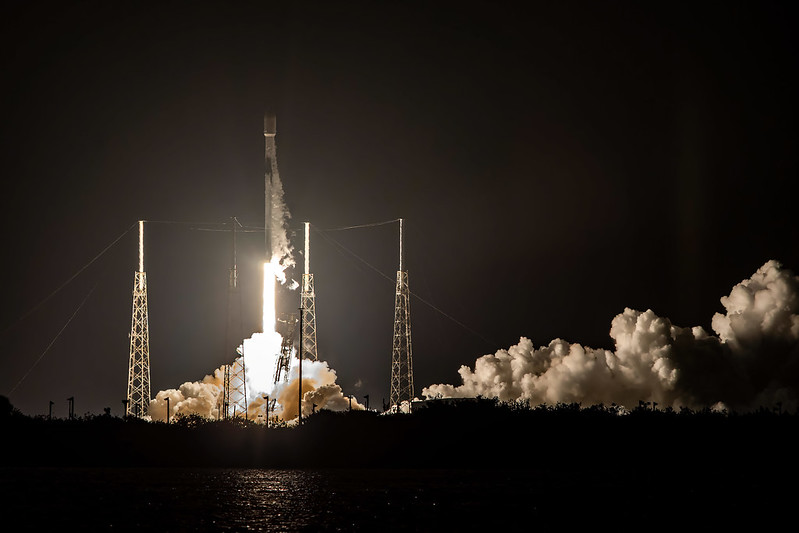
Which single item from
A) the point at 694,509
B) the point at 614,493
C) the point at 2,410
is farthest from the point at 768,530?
Answer: the point at 2,410

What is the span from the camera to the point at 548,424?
111 metres

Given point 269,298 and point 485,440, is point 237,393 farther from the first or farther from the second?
point 485,440

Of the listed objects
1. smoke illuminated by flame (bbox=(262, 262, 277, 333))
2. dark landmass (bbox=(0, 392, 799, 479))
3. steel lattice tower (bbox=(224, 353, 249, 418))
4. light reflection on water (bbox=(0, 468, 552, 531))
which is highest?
smoke illuminated by flame (bbox=(262, 262, 277, 333))

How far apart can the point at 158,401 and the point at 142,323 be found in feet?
97.7

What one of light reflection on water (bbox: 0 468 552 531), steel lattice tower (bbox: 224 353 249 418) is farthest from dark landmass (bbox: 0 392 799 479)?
steel lattice tower (bbox: 224 353 249 418)

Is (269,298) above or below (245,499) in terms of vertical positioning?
above

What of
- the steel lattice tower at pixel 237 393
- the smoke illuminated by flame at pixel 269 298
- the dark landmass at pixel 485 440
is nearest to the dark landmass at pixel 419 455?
the dark landmass at pixel 485 440

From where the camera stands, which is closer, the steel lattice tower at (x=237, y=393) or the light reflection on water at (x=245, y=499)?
the light reflection on water at (x=245, y=499)

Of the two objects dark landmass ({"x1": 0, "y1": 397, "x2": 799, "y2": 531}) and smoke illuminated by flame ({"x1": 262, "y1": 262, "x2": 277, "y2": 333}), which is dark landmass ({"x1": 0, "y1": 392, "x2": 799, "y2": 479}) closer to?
dark landmass ({"x1": 0, "y1": 397, "x2": 799, "y2": 531})

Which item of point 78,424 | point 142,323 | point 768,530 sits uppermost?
point 142,323

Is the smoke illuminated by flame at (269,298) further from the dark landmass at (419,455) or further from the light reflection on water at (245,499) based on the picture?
the light reflection on water at (245,499)

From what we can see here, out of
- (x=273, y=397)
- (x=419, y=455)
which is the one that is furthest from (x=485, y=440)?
(x=273, y=397)

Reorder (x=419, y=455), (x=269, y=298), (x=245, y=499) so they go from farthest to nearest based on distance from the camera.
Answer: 1. (x=269, y=298)
2. (x=419, y=455)
3. (x=245, y=499)

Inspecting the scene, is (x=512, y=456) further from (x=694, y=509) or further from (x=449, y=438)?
(x=694, y=509)
